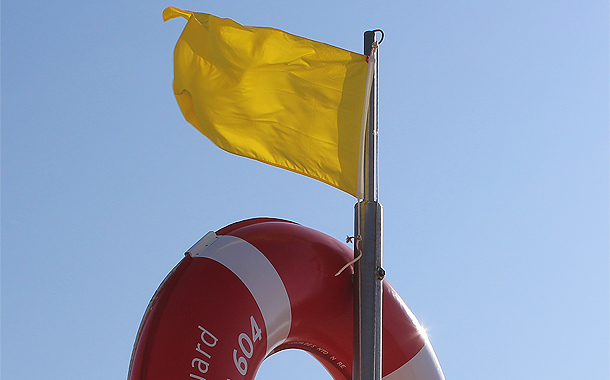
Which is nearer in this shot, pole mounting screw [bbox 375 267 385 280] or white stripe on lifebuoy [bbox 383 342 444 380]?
pole mounting screw [bbox 375 267 385 280]

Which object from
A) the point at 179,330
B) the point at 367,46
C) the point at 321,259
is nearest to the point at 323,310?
the point at 321,259

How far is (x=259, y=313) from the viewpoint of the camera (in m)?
5.81

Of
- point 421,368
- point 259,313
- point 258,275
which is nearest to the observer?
point 259,313

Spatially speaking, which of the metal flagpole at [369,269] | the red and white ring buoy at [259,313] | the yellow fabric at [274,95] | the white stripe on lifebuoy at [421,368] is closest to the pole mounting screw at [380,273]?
the metal flagpole at [369,269]

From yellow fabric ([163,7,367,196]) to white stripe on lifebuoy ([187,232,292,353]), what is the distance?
60 centimetres

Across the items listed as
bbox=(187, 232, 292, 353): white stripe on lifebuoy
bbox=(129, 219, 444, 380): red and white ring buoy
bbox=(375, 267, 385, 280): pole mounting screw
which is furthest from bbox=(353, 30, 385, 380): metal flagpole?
bbox=(187, 232, 292, 353): white stripe on lifebuoy

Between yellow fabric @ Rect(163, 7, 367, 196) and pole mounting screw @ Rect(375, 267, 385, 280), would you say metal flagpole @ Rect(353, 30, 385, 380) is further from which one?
yellow fabric @ Rect(163, 7, 367, 196)

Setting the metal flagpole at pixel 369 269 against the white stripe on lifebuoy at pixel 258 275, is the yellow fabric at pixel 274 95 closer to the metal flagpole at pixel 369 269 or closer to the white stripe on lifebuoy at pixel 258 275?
the metal flagpole at pixel 369 269

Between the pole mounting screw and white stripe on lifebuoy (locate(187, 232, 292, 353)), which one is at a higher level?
the pole mounting screw

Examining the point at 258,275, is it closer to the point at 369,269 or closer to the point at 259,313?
the point at 259,313

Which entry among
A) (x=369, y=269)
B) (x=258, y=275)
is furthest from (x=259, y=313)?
(x=369, y=269)

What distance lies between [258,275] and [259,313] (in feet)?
0.78

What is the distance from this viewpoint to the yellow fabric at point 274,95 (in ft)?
20.6

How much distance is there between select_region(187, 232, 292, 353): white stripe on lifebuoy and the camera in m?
5.86
